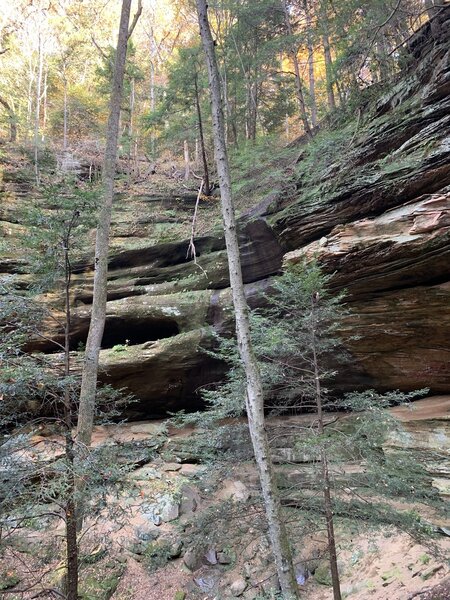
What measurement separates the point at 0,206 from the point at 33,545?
32.4ft

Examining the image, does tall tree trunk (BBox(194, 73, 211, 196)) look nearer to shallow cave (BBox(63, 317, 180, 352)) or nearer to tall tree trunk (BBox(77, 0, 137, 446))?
tall tree trunk (BBox(77, 0, 137, 446))

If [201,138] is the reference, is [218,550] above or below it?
below

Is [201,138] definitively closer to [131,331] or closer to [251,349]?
[131,331]

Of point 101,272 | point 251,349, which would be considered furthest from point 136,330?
point 251,349

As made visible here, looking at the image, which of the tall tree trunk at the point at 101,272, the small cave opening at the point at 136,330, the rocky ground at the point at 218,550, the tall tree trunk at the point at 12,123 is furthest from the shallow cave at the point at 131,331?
the tall tree trunk at the point at 12,123

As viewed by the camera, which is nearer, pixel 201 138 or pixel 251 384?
pixel 251 384

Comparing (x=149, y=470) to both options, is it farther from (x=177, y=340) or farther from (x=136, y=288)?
(x=136, y=288)

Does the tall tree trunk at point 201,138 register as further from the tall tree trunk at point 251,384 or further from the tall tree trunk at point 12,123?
the tall tree trunk at point 12,123

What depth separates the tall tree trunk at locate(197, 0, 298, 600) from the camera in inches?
171

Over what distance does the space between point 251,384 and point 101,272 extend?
4.09 m

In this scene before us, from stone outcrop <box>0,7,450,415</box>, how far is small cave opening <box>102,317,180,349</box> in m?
0.03

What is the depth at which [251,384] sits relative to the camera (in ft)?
15.6

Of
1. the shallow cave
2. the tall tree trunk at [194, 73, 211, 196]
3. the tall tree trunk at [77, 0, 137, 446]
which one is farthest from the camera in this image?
the tall tree trunk at [194, 73, 211, 196]

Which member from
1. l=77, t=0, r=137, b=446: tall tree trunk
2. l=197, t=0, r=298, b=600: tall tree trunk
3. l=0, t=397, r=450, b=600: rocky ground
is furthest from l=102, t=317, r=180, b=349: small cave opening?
l=197, t=0, r=298, b=600: tall tree trunk
